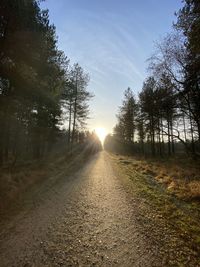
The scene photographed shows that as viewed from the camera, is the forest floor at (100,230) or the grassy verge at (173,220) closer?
the forest floor at (100,230)

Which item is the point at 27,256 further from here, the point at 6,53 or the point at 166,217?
the point at 6,53

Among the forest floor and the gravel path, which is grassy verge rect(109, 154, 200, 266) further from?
the gravel path

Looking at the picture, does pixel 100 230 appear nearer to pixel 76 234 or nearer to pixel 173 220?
pixel 76 234

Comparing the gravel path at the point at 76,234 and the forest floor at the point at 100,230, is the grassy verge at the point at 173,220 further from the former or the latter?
the gravel path at the point at 76,234

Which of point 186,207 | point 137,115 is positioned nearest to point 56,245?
point 186,207

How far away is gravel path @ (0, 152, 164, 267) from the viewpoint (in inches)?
193

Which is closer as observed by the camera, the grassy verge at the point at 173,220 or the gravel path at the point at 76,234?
the gravel path at the point at 76,234

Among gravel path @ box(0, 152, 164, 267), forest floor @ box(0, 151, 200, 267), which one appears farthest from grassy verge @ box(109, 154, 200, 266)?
gravel path @ box(0, 152, 164, 267)

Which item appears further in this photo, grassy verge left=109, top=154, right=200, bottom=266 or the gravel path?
grassy verge left=109, top=154, right=200, bottom=266

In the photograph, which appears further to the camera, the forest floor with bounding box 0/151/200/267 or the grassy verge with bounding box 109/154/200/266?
the grassy verge with bounding box 109/154/200/266

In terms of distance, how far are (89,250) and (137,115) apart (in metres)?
40.0

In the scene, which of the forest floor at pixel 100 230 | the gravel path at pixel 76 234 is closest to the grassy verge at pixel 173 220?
the forest floor at pixel 100 230

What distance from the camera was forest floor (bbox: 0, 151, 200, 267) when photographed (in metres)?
4.92

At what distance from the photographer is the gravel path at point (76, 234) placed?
4.89 m
